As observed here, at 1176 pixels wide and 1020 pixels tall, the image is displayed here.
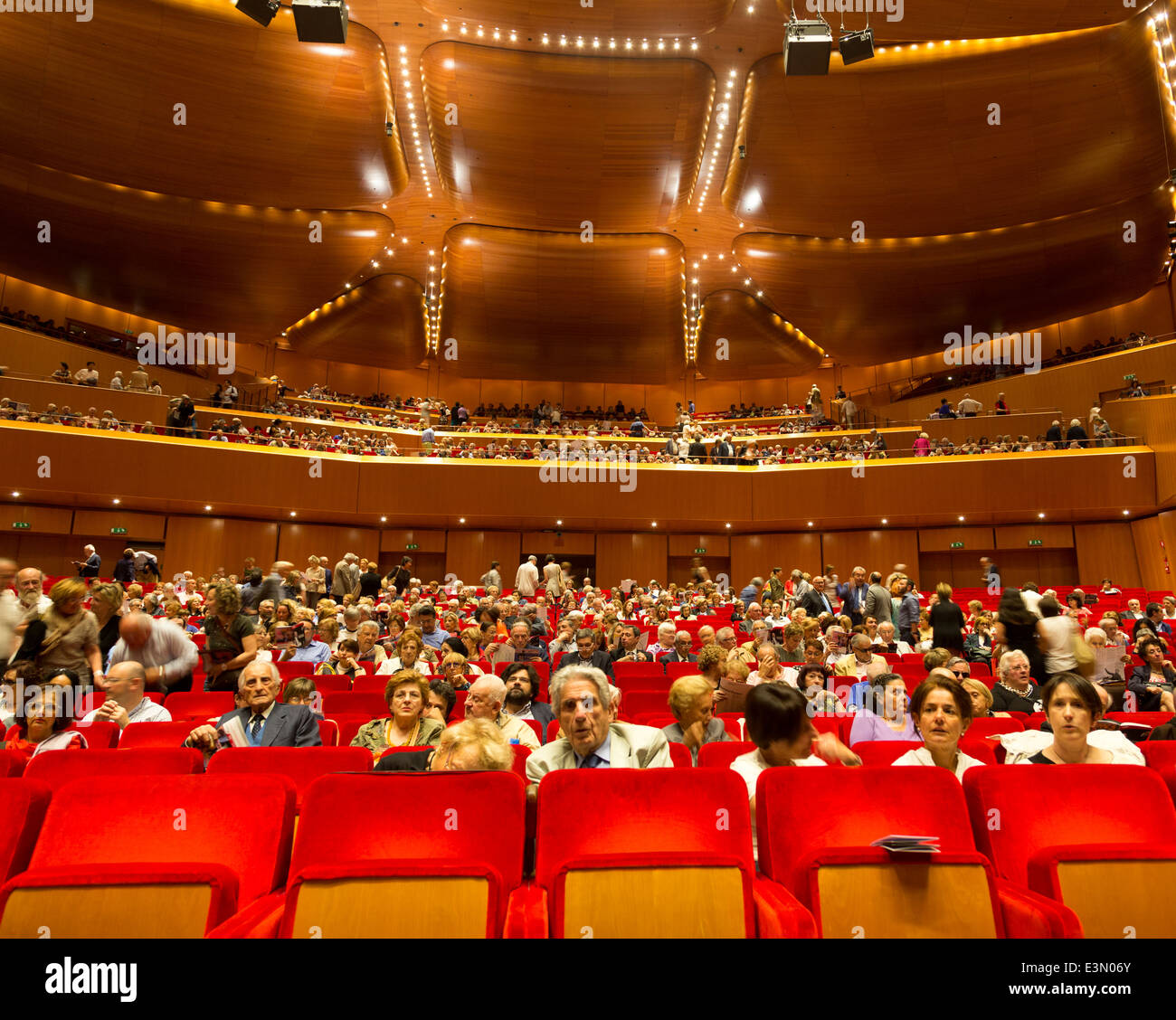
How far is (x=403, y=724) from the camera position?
3.13 meters

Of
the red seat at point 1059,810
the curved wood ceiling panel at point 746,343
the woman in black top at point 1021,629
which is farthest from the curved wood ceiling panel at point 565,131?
the red seat at point 1059,810

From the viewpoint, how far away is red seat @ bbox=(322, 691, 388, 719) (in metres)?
4.24

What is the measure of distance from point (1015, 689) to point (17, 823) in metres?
4.47

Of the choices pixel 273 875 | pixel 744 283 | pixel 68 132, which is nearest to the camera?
pixel 273 875

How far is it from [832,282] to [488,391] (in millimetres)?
10840

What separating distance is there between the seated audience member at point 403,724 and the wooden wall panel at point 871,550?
44.3ft

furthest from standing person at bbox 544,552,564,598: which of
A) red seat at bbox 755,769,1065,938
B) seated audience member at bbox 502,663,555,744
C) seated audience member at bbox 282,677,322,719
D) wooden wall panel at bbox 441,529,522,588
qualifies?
red seat at bbox 755,769,1065,938

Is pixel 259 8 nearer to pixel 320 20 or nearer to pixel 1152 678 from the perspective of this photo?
pixel 320 20

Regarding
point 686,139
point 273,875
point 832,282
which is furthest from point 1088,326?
point 273,875

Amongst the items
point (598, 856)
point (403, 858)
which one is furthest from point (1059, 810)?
point (403, 858)

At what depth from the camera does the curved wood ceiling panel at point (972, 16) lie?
1184cm

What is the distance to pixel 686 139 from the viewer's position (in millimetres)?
14789

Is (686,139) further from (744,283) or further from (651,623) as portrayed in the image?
(651,623)

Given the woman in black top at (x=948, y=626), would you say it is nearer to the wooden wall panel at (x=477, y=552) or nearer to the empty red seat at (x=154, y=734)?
the empty red seat at (x=154, y=734)
